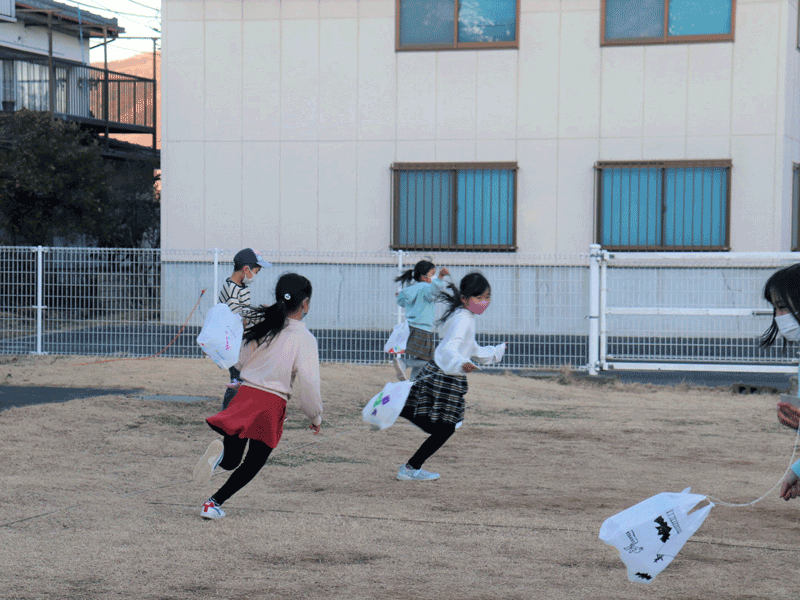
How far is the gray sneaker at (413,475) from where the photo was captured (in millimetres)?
6496

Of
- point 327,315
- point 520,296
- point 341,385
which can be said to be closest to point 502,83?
point 520,296

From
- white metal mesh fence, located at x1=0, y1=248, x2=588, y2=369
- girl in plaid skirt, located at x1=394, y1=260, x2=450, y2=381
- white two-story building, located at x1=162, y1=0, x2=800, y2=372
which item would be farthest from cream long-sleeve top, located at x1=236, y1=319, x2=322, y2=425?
white two-story building, located at x1=162, y1=0, x2=800, y2=372

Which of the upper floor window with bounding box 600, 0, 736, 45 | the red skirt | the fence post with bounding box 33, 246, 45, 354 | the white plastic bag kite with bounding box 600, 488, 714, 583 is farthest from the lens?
the upper floor window with bounding box 600, 0, 736, 45

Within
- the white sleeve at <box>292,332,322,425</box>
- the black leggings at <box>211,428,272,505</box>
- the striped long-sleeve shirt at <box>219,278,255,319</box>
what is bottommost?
the black leggings at <box>211,428,272,505</box>

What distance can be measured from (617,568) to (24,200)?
55.6ft

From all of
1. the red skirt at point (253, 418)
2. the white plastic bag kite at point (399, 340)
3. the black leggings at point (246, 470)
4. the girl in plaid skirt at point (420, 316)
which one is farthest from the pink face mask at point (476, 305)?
the white plastic bag kite at point (399, 340)

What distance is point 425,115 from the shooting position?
17234mm

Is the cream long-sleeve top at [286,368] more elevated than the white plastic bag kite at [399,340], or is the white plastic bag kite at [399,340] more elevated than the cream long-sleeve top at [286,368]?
the cream long-sleeve top at [286,368]

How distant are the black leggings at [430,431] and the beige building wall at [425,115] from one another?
11.0 m

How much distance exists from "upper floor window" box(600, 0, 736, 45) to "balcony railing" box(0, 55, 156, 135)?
510 inches

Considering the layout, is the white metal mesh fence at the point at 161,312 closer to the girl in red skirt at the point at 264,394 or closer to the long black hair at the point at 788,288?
the girl in red skirt at the point at 264,394

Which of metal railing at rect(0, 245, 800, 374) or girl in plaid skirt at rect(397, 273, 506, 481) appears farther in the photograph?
metal railing at rect(0, 245, 800, 374)

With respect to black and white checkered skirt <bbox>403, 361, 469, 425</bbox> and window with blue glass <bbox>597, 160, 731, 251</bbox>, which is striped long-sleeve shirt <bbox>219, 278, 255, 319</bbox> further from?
window with blue glass <bbox>597, 160, 731, 251</bbox>

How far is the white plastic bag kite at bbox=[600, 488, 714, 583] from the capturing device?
12.1ft
